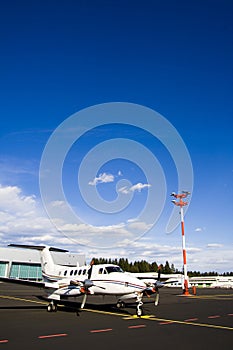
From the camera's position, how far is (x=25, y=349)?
9586 mm

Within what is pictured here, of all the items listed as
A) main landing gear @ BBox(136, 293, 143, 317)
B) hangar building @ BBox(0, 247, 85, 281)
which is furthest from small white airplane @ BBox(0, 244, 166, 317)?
hangar building @ BBox(0, 247, 85, 281)

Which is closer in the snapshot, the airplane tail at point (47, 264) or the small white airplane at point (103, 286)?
the small white airplane at point (103, 286)

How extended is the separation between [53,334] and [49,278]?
1476cm

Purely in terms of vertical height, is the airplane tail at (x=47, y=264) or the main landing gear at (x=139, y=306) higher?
the airplane tail at (x=47, y=264)

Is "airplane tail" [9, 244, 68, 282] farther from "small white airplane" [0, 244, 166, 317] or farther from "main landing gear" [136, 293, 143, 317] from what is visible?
"main landing gear" [136, 293, 143, 317]

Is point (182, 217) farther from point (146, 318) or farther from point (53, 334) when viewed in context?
point (53, 334)

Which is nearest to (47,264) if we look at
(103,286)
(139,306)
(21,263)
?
(103,286)

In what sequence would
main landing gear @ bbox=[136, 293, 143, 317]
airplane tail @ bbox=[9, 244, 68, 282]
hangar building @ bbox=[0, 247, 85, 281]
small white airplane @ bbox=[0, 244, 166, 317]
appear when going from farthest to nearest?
hangar building @ bbox=[0, 247, 85, 281] < airplane tail @ bbox=[9, 244, 68, 282] < small white airplane @ bbox=[0, 244, 166, 317] < main landing gear @ bbox=[136, 293, 143, 317]

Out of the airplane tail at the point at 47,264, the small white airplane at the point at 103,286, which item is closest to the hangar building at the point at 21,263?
the airplane tail at the point at 47,264

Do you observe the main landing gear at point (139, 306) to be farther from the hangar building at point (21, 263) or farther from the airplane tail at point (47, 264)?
the hangar building at point (21, 263)

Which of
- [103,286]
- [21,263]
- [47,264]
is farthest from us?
[21,263]

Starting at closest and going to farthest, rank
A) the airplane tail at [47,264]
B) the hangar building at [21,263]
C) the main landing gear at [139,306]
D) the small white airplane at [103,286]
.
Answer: the main landing gear at [139,306]
the small white airplane at [103,286]
the airplane tail at [47,264]
the hangar building at [21,263]

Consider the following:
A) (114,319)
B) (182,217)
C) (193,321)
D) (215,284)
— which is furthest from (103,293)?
(215,284)

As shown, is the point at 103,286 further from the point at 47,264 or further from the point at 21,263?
the point at 21,263
